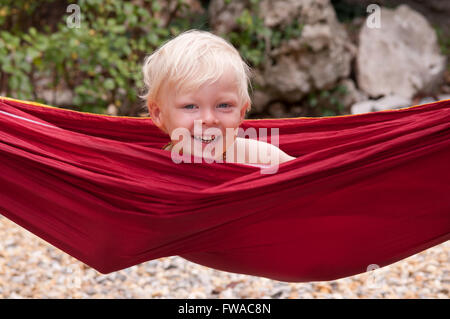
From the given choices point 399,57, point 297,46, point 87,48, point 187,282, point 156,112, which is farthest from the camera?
point 399,57

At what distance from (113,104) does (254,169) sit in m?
2.58

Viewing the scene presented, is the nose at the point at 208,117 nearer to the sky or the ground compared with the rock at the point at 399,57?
nearer to the ground

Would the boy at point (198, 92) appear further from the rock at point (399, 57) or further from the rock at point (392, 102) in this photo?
the rock at point (399, 57)

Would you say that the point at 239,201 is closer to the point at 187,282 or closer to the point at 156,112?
the point at 156,112

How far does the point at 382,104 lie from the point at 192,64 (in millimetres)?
3555

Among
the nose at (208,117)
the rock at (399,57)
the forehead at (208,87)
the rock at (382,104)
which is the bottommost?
the nose at (208,117)

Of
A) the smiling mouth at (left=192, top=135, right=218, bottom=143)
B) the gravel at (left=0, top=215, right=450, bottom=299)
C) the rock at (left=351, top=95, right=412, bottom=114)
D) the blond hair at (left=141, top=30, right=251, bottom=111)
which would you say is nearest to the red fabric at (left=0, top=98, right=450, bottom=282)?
the smiling mouth at (left=192, top=135, right=218, bottom=143)

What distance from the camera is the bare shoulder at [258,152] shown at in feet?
4.86

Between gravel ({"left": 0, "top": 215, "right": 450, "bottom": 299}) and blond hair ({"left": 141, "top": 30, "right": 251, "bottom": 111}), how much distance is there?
1050mm

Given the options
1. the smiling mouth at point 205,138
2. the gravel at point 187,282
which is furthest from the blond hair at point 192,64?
the gravel at point 187,282

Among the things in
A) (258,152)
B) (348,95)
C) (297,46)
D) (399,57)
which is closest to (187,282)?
(258,152)

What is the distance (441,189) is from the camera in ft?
4.28

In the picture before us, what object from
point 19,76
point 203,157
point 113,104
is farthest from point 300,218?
point 113,104

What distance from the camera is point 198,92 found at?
1195 mm
